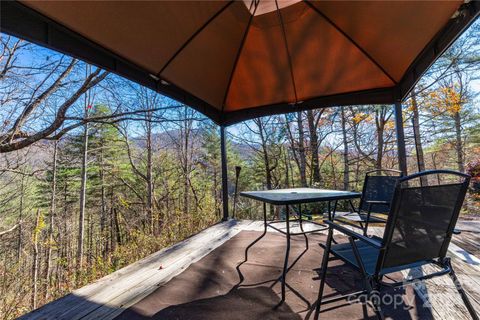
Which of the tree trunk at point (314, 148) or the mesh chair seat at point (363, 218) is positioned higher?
the tree trunk at point (314, 148)

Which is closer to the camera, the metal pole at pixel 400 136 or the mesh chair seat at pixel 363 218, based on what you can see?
the mesh chair seat at pixel 363 218

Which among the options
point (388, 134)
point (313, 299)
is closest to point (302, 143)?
point (388, 134)

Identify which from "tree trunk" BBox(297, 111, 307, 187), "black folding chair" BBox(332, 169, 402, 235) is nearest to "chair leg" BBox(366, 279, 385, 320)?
"black folding chair" BBox(332, 169, 402, 235)

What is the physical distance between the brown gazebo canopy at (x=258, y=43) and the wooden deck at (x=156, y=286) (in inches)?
76.7

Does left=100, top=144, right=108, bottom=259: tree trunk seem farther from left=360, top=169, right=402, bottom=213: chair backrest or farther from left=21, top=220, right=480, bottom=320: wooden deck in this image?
left=360, top=169, right=402, bottom=213: chair backrest

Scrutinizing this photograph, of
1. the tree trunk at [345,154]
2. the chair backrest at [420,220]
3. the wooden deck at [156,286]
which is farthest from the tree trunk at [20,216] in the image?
the tree trunk at [345,154]

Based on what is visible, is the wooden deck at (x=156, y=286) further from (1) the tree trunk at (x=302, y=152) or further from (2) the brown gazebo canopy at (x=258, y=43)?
(1) the tree trunk at (x=302, y=152)

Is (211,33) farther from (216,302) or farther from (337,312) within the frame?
(337,312)

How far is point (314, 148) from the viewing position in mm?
8250

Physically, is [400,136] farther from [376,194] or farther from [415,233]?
[415,233]

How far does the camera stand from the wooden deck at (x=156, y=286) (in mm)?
1553

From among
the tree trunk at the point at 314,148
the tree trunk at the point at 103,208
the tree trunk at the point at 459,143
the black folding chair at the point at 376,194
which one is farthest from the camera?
the tree trunk at the point at 103,208

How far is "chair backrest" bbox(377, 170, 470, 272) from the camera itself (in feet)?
3.71

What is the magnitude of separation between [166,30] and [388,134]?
8750 mm
